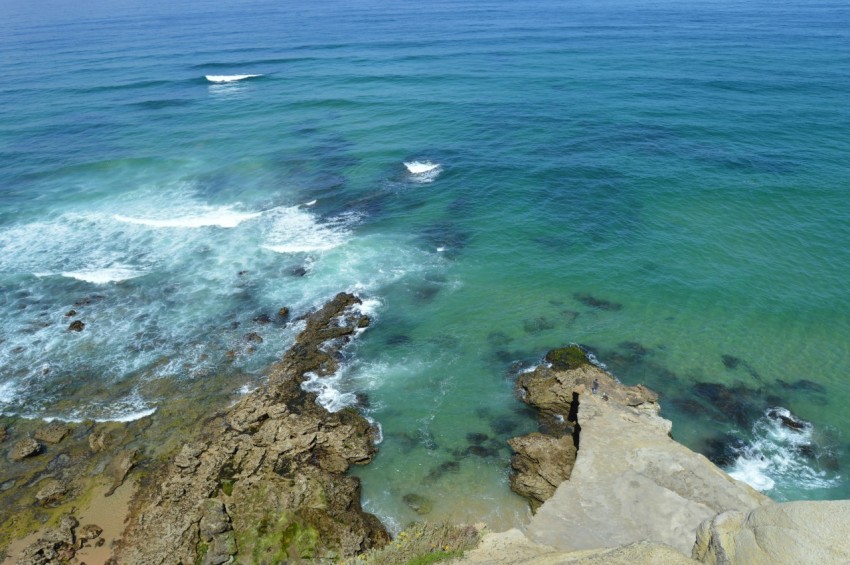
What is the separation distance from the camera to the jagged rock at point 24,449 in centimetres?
2702

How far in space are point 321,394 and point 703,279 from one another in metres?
28.1

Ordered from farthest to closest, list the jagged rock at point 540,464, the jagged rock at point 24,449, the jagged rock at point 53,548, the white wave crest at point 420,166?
the white wave crest at point 420,166 → the jagged rock at point 24,449 → the jagged rock at point 540,464 → the jagged rock at point 53,548

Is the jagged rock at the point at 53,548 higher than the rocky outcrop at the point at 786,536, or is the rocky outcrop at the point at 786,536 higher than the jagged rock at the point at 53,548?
the rocky outcrop at the point at 786,536

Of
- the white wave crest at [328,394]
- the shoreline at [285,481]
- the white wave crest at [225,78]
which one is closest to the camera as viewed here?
the shoreline at [285,481]

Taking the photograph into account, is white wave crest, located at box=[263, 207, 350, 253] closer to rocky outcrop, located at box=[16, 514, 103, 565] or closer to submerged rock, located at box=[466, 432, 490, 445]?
submerged rock, located at box=[466, 432, 490, 445]

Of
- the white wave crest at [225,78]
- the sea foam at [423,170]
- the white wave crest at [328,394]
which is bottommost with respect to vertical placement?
the white wave crest at [328,394]

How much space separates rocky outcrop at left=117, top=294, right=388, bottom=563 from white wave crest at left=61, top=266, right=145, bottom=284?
61.9ft

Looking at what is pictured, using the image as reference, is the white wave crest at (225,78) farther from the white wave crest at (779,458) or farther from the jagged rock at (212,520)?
the white wave crest at (779,458)

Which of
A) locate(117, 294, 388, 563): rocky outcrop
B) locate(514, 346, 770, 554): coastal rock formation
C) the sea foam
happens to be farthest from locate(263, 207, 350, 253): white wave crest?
locate(514, 346, 770, 554): coastal rock formation

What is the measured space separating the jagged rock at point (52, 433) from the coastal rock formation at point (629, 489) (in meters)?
24.2

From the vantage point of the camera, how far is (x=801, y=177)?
49.0 meters

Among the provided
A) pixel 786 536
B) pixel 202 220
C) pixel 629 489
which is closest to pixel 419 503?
pixel 629 489

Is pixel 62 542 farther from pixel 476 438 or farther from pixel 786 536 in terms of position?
pixel 786 536

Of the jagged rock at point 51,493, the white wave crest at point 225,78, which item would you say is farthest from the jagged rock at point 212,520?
the white wave crest at point 225,78
